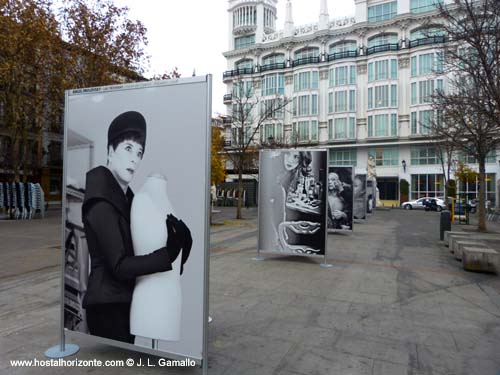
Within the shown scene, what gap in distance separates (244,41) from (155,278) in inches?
2483

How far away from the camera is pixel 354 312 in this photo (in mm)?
5188

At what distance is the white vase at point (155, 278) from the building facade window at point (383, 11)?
5369 cm

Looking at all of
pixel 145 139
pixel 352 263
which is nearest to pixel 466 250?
pixel 352 263

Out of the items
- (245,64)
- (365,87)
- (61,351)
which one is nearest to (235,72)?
(245,64)

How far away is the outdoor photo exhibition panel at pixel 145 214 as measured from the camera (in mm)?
3006

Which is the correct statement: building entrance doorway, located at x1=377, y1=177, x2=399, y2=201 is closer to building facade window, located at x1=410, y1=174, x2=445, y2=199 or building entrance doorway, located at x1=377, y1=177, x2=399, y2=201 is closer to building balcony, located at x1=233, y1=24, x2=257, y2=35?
building facade window, located at x1=410, y1=174, x2=445, y2=199

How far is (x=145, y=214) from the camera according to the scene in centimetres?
316

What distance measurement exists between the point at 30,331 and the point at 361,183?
1811 centimetres

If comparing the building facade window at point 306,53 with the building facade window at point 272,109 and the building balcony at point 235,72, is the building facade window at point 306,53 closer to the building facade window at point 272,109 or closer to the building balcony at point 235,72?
the building balcony at point 235,72

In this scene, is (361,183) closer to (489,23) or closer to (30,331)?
(489,23)

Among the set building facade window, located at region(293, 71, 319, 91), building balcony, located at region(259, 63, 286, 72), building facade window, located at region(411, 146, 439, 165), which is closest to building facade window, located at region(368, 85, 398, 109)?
building facade window, located at region(411, 146, 439, 165)

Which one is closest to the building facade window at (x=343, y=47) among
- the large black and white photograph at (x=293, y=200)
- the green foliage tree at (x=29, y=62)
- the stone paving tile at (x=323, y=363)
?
the green foliage tree at (x=29, y=62)

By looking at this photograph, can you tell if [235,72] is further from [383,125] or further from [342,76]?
[383,125]

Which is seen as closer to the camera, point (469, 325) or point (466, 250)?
point (469, 325)
